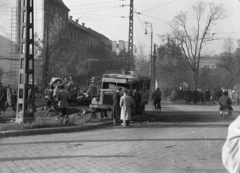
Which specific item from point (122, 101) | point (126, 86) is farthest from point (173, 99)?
point (122, 101)

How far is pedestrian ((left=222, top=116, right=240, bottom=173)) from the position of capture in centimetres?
184

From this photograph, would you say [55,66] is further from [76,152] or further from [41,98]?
[76,152]

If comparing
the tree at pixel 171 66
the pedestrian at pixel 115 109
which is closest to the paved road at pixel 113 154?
the pedestrian at pixel 115 109

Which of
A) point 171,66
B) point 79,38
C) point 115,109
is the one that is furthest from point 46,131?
point 79,38

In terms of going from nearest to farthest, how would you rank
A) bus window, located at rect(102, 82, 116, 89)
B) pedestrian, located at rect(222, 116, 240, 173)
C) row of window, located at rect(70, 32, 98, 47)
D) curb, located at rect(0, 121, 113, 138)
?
1. pedestrian, located at rect(222, 116, 240, 173)
2. curb, located at rect(0, 121, 113, 138)
3. bus window, located at rect(102, 82, 116, 89)
4. row of window, located at rect(70, 32, 98, 47)

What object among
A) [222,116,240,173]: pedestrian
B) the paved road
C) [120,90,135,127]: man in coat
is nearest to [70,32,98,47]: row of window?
[120,90,135,127]: man in coat

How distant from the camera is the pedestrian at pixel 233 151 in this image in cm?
184

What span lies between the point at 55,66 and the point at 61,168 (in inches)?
1086

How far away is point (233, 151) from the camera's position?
74.4 inches

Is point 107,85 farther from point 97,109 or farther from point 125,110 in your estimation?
point 125,110

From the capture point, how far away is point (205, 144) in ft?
28.6

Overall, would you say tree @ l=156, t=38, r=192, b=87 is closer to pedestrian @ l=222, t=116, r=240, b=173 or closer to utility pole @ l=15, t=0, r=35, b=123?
utility pole @ l=15, t=0, r=35, b=123

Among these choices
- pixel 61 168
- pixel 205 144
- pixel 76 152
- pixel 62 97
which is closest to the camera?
pixel 61 168

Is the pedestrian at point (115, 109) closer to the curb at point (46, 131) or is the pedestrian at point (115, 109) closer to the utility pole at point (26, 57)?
the curb at point (46, 131)
